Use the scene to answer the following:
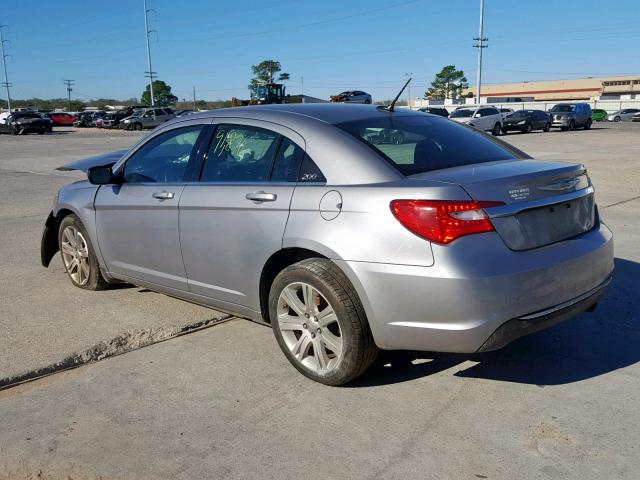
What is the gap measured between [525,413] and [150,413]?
200cm

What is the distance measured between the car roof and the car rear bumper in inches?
43.6

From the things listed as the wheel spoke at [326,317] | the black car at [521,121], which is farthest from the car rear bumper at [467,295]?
the black car at [521,121]

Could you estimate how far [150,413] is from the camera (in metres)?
3.50

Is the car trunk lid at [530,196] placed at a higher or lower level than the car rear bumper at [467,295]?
higher

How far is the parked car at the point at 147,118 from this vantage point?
1980 inches

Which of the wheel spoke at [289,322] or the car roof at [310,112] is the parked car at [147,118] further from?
the wheel spoke at [289,322]

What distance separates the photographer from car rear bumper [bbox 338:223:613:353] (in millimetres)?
3180

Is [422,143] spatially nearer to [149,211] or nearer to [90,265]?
[149,211]

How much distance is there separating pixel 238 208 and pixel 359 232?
0.98m

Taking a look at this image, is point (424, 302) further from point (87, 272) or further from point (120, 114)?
point (120, 114)

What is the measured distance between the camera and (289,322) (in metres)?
3.86

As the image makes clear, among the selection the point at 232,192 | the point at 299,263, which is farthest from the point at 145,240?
the point at 299,263

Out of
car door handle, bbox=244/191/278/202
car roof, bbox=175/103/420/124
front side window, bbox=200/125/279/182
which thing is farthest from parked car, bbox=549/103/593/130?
car door handle, bbox=244/191/278/202

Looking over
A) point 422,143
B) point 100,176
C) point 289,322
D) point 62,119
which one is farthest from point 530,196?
point 62,119
